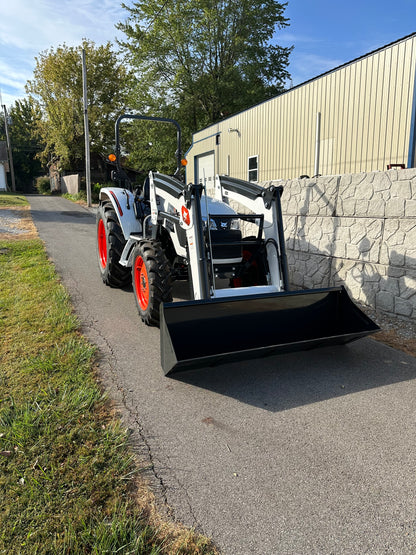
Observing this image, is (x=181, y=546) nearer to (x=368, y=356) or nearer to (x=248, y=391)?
(x=248, y=391)

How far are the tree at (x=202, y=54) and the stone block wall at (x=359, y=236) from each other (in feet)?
65.4

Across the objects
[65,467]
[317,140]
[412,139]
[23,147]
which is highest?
[23,147]

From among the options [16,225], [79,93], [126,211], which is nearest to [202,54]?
[79,93]

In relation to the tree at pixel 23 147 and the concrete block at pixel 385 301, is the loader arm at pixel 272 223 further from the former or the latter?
the tree at pixel 23 147

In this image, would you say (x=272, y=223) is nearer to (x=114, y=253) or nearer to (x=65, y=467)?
(x=114, y=253)

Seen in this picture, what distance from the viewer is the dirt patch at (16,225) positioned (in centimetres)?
1141

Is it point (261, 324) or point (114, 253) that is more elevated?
point (114, 253)

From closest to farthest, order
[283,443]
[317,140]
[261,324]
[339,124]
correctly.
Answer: [283,443] → [261,324] → [339,124] → [317,140]

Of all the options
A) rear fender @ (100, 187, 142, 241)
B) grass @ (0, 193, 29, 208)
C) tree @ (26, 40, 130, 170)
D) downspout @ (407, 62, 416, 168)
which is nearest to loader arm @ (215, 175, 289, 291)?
rear fender @ (100, 187, 142, 241)

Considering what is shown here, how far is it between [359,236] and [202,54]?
22961 millimetres

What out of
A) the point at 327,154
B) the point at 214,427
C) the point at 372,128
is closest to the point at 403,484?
the point at 214,427

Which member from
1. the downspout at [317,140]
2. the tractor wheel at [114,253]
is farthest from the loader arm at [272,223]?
the downspout at [317,140]

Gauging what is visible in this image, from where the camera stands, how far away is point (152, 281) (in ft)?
13.8

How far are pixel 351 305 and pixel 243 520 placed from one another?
2.52 m
